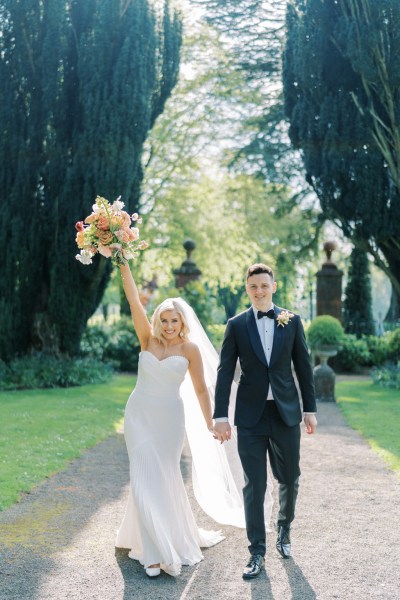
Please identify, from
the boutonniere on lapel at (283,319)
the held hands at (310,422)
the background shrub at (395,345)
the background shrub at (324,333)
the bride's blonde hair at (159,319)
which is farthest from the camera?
the background shrub at (395,345)

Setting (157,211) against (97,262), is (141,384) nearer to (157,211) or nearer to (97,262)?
Answer: (97,262)

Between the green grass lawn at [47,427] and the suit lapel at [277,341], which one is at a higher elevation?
the suit lapel at [277,341]

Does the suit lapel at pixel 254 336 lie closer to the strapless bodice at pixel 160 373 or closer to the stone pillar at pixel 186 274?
the strapless bodice at pixel 160 373

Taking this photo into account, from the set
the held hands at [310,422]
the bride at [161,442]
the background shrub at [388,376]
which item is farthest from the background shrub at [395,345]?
the held hands at [310,422]

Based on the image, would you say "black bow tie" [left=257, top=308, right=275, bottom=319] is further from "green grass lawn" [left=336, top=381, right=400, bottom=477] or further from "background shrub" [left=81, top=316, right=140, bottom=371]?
"background shrub" [left=81, top=316, right=140, bottom=371]

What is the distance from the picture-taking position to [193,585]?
13.7 ft

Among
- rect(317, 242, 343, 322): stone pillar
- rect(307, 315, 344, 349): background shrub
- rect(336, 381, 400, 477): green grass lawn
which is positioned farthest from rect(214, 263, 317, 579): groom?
rect(317, 242, 343, 322): stone pillar

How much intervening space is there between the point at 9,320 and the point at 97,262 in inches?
76.6

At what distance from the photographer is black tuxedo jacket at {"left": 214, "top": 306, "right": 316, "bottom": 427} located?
14.9ft

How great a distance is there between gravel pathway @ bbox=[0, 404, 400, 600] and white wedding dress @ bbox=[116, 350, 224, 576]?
17 centimetres

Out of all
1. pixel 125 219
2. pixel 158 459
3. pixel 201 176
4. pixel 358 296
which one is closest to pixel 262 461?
pixel 158 459

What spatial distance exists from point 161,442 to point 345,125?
11.6 metres

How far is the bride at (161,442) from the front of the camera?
4.50 m

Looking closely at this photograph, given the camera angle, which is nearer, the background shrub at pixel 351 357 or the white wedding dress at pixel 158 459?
the white wedding dress at pixel 158 459
